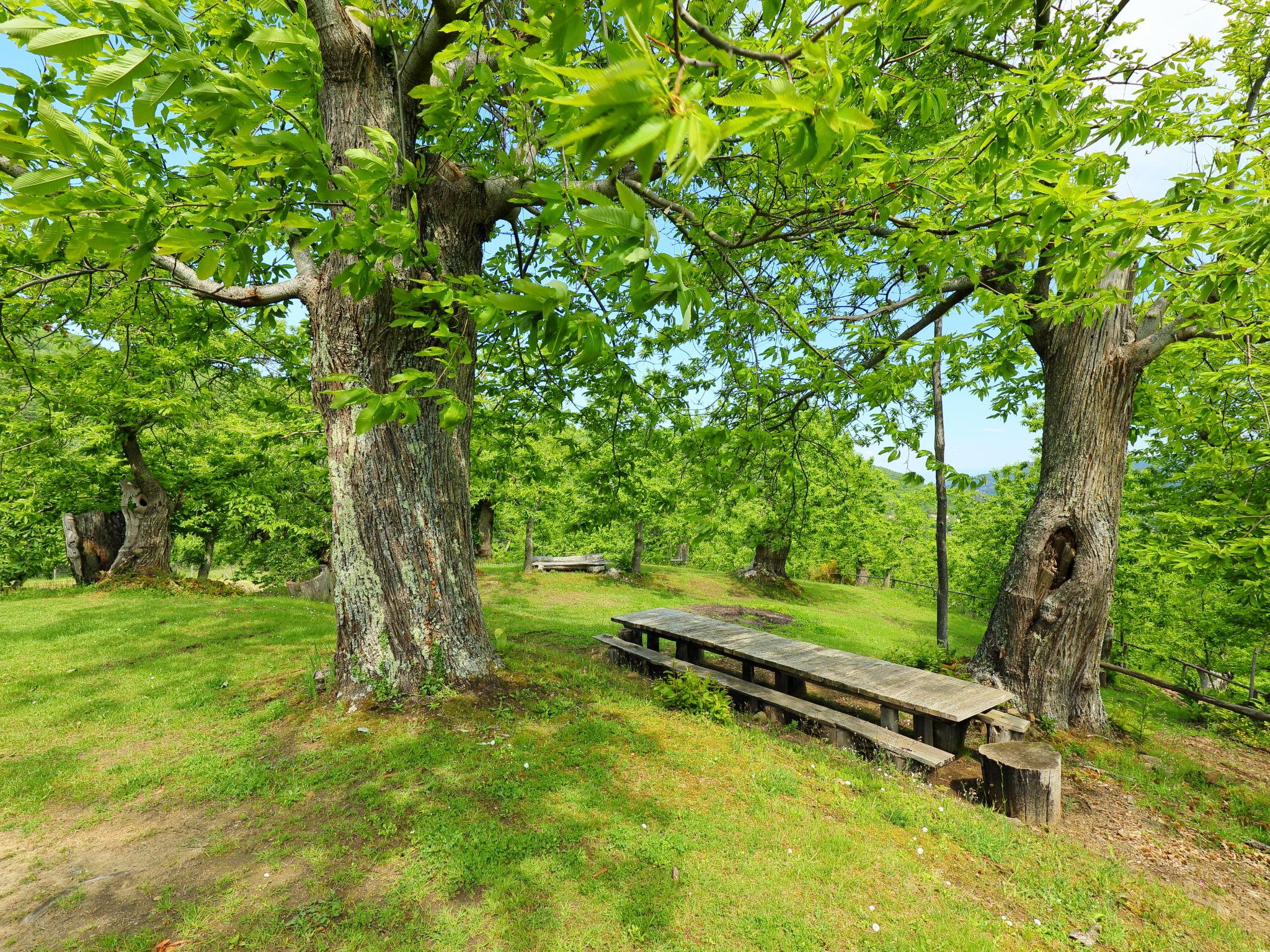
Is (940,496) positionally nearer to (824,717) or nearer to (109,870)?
(824,717)

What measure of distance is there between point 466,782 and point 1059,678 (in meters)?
7.09

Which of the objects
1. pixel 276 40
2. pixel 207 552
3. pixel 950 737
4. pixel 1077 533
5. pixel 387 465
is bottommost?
pixel 207 552

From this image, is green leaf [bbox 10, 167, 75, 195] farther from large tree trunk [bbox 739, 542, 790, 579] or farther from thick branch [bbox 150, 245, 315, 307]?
large tree trunk [bbox 739, 542, 790, 579]

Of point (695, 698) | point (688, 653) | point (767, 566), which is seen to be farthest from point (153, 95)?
point (767, 566)

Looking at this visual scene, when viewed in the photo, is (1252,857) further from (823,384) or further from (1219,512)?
(823,384)

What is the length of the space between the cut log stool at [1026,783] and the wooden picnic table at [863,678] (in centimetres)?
42

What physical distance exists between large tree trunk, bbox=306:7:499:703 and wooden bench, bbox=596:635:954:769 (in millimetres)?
3092

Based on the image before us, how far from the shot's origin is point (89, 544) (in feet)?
46.7

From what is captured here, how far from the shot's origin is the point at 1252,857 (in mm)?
4512

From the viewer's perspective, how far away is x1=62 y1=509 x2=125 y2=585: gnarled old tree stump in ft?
46.4

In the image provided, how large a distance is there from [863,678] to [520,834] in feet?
13.2

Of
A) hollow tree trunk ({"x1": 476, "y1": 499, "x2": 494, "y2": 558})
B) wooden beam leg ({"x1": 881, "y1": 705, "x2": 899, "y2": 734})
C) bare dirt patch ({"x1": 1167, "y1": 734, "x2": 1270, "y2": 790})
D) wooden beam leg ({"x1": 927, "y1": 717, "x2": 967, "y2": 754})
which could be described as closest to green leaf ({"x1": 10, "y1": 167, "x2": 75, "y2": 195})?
wooden beam leg ({"x1": 881, "y1": 705, "x2": 899, "y2": 734})

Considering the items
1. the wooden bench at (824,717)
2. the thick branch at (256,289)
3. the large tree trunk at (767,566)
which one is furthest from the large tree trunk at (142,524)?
the large tree trunk at (767,566)

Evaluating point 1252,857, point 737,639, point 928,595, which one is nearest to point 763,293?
point 737,639
